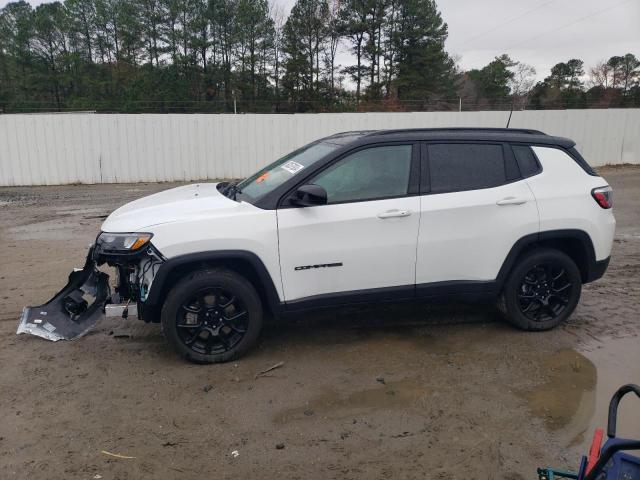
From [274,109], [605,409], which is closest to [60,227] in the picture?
A: [605,409]

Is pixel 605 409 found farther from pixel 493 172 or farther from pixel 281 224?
pixel 281 224

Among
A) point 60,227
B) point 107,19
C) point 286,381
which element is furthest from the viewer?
point 107,19

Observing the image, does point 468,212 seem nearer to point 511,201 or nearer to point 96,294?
point 511,201

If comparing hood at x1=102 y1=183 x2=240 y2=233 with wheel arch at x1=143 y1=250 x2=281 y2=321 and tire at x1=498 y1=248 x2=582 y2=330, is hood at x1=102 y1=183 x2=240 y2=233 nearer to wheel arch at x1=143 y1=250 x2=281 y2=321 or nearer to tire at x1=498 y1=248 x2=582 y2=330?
wheel arch at x1=143 y1=250 x2=281 y2=321

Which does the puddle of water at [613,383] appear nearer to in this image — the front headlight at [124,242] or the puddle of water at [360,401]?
the puddle of water at [360,401]

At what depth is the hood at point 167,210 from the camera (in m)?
4.29

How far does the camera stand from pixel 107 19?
44969mm

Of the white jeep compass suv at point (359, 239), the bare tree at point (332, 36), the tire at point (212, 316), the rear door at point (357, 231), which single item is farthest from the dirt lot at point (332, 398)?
the bare tree at point (332, 36)

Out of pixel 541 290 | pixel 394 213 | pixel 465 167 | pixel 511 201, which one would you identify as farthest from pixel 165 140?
pixel 541 290

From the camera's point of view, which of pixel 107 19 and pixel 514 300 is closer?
pixel 514 300

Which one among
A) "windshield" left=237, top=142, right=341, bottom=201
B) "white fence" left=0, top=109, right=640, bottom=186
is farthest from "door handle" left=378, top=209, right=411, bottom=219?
"white fence" left=0, top=109, right=640, bottom=186

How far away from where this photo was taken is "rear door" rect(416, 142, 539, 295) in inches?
182

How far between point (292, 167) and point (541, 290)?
2477 millimetres

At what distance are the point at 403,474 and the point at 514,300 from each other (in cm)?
234
